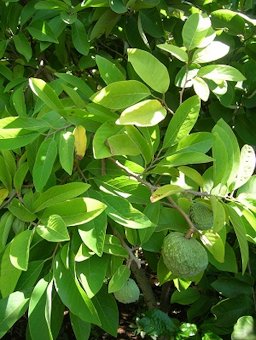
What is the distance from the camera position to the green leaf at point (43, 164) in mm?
986

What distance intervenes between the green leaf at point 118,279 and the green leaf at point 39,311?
12 cm

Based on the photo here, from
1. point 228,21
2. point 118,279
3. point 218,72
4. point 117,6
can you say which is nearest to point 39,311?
point 118,279

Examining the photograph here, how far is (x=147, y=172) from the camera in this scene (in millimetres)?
1080

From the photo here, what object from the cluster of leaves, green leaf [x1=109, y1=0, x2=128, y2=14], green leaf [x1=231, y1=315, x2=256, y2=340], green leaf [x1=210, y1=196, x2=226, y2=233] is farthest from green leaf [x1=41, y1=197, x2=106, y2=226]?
green leaf [x1=231, y1=315, x2=256, y2=340]

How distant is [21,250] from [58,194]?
13cm

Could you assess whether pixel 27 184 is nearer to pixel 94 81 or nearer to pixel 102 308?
pixel 102 308

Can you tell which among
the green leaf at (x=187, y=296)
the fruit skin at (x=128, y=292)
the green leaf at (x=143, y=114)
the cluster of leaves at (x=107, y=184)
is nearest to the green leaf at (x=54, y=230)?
the cluster of leaves at (x=107, y=184)

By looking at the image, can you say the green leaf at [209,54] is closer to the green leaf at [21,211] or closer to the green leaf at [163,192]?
the green leaf at [163,192]

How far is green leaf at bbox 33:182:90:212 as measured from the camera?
0.98 metres

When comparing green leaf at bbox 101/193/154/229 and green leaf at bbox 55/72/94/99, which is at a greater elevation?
green leaf at bbox 55/72/94/99

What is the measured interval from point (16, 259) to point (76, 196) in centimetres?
17

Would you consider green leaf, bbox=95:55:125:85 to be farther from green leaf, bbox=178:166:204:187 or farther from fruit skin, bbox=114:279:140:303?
fruit skin, bbox=114:279:140:303

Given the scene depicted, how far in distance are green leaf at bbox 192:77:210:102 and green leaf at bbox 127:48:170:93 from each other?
87mm

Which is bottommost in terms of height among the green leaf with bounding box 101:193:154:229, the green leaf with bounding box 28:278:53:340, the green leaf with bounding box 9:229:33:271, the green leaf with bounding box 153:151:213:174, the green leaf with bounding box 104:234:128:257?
the green leaf with bounding box 28:278:53:340
